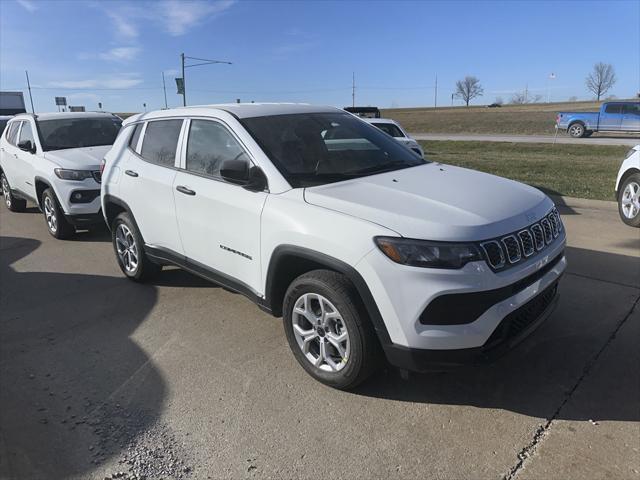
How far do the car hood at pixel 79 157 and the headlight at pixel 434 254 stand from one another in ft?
19.4

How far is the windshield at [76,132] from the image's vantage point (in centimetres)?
812

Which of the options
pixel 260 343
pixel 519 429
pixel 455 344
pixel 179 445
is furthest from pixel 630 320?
pixel 179 445

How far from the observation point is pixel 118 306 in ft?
16.1

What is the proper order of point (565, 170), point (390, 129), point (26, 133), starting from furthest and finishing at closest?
point (565, 170) < point (390, 129) < point (26, 133)

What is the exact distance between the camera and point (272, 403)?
328cm

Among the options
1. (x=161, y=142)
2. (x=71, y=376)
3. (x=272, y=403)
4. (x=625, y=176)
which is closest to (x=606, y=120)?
(x=625, y=176)

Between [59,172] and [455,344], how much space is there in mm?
6378

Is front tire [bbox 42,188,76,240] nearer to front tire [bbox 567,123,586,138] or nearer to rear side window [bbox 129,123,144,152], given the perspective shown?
rear side window [bbox 129,123,144,152]

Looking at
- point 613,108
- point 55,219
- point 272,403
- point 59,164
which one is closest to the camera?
point 272,403

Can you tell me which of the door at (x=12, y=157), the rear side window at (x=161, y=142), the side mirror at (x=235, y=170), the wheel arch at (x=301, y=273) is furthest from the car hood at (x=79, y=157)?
the wheel arch at (x=301, y=273)

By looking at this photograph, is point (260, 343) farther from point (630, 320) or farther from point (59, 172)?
point (59, 172)

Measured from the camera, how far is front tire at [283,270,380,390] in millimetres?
3047

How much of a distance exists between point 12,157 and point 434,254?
28.6 feet

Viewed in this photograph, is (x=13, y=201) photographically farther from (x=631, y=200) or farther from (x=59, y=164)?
(x=631, y=200)
